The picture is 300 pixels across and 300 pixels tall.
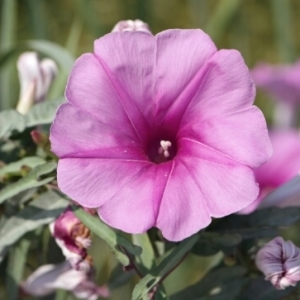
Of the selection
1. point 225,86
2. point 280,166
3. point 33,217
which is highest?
point 225,86

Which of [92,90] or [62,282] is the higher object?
[92,90]

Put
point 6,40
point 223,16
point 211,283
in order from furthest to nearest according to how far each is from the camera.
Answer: point 223,16, point 6,40, point 211,283

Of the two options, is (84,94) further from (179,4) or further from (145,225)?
(179,4)

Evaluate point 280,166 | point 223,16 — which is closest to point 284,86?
point 223,16

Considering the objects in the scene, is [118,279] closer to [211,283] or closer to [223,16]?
[211,283]

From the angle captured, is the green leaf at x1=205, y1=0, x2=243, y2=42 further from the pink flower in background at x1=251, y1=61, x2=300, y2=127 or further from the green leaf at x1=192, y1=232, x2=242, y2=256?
the green leaf at x1=192, y1=232, x2=242, y2=256

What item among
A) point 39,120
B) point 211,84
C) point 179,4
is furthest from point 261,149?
point 179,4
